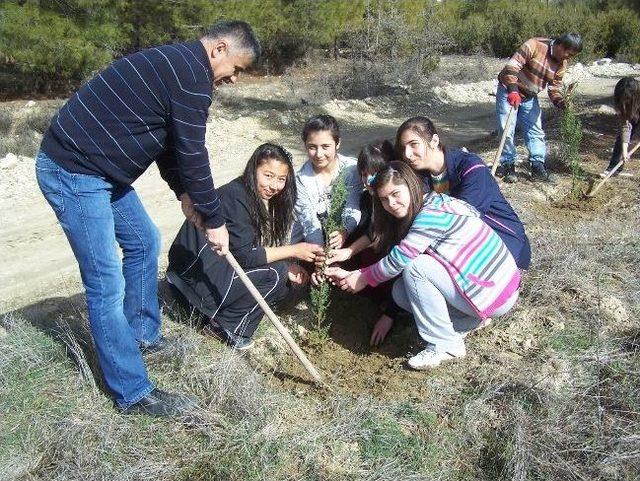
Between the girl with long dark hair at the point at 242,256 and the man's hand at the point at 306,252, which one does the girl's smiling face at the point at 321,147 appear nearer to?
the girl with long dark hair at the point at 242,256

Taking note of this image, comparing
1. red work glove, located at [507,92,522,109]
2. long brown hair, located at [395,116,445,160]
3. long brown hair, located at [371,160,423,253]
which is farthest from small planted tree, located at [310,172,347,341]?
red work glove, located at [507,92,522,109]

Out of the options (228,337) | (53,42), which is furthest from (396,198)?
(53,42)

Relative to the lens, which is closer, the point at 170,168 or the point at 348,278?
the point at 170,168

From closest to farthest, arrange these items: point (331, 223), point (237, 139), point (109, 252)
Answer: point (109, 252) → point (331, 223) → point (237, 139)

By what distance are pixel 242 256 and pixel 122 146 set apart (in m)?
0.99

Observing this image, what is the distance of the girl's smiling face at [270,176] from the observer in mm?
3244

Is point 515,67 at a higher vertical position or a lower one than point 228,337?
higher

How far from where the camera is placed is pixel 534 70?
6.03 metres

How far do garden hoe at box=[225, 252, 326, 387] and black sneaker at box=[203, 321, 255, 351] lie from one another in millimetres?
396

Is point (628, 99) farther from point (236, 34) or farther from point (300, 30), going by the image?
point (300, 30)

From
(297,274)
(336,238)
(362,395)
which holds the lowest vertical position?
(362,395)

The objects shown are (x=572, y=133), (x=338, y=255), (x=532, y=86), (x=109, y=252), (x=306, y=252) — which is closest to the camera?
(x=109, y=252)

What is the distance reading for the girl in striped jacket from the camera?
2.92 meters

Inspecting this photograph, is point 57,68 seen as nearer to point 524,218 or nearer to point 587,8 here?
point 524,218
